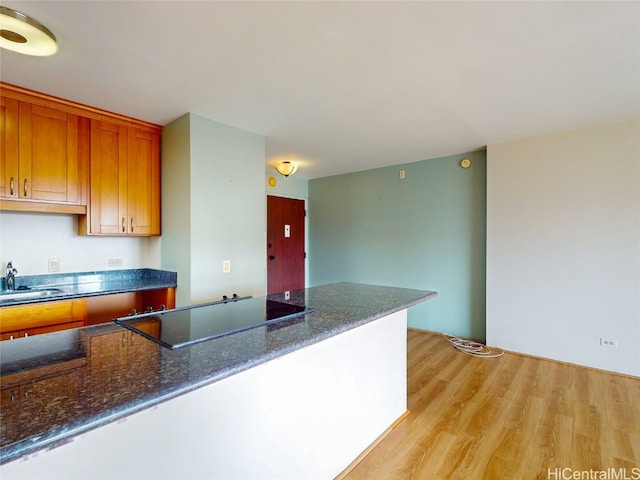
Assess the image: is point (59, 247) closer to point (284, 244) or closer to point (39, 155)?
point (39, 155)

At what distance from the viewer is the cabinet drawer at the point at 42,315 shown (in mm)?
1979

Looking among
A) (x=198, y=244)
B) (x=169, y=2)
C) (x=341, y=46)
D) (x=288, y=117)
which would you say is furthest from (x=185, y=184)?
(x=341, y=46)

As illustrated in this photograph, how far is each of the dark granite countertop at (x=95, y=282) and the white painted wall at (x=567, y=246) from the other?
348 centimetres

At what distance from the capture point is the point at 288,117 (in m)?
2.71

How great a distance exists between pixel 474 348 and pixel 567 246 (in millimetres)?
1449

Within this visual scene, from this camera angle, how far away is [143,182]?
9.37ft

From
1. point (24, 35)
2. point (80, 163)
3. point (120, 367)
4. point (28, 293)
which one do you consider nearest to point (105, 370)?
point (120, 367)

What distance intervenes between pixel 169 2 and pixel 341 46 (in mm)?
881

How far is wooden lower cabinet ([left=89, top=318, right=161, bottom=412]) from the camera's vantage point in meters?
0.72

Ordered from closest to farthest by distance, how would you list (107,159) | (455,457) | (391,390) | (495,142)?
(455,457) → (391,390) → (107,159) → (495,142)

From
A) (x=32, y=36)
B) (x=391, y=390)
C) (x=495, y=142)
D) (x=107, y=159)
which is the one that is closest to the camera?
(x=32, y=36)

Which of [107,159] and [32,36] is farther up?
[32,36]

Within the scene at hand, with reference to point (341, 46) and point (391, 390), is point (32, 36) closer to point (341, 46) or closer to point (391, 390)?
point (341, 46)

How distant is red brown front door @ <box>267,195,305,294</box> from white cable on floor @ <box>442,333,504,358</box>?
8.74ft
